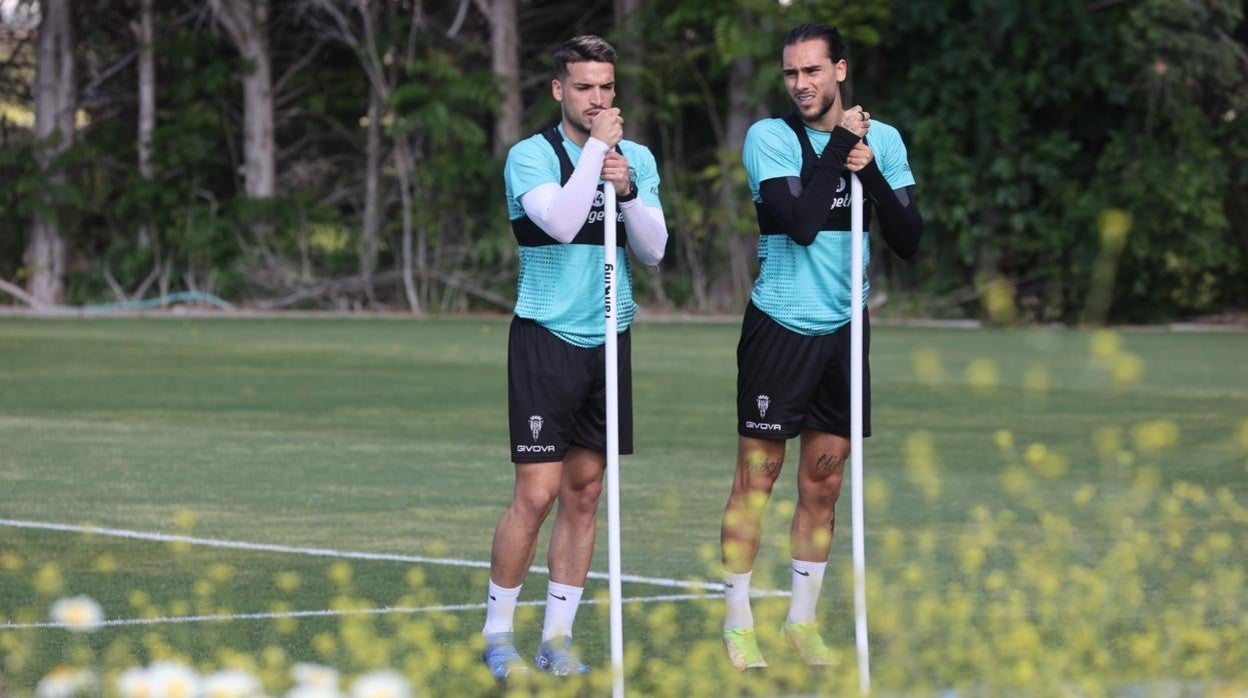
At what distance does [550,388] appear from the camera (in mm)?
6660

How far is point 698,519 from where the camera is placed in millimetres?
11328

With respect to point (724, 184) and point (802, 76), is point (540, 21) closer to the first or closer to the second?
point (724, 184)

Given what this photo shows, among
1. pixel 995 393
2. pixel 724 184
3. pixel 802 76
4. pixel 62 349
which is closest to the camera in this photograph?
pixel 802 76

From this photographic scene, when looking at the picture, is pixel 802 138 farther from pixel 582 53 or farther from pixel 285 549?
pixel 285 549

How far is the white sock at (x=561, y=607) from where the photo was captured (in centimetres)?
673

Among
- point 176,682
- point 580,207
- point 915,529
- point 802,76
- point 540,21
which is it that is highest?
point 540,21

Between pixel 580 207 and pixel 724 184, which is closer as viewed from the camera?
pixel 580 207

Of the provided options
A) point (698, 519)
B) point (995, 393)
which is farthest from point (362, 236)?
point (698, 519)

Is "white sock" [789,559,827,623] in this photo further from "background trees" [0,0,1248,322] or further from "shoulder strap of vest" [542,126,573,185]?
"background trees" [0,0,1248,322]

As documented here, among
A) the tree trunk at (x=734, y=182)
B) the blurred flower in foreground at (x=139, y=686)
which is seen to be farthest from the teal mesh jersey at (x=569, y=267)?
the tree trunk at (x=734, y=182)

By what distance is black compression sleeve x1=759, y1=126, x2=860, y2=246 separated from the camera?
6.50m

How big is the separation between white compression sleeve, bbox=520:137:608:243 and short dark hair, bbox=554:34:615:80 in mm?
257

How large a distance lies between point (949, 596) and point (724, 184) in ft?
94.0

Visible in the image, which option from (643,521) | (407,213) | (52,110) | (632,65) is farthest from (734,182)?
(643,521)
